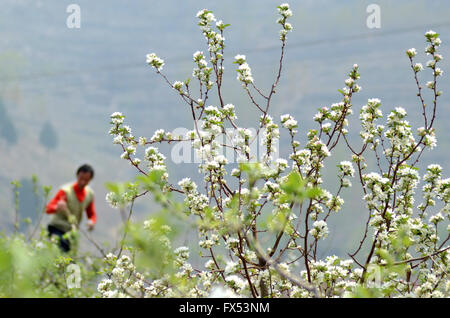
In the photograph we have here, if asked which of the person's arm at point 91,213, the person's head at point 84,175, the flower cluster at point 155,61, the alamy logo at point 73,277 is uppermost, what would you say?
the flower cluster at point 155,61

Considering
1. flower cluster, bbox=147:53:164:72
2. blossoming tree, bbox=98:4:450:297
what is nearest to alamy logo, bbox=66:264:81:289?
blossoming tree, bbox=98:4:450:297

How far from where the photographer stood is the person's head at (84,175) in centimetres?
381

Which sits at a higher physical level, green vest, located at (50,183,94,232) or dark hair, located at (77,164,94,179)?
dark hair, located at (77,164,94,179)

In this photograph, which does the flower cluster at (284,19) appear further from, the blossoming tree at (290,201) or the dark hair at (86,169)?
the dark hair at (86,169)

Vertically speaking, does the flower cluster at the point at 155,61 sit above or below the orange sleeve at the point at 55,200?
above

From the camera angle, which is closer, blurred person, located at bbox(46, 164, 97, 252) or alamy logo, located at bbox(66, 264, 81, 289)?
alamy logo, located at bbox(66, 264, 81, 289)

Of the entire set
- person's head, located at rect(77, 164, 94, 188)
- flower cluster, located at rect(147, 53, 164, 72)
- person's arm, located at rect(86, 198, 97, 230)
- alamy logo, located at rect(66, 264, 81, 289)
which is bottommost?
alamy logo, located at rect(66, 264, 81, 289)

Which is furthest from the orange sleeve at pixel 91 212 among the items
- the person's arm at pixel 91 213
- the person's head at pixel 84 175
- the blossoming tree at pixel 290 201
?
the blossoming tree at pixel 290 201

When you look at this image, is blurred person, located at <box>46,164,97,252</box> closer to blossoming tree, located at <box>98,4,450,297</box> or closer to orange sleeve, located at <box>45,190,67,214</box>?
orange sleeve, located at <box>45,190,67,214</box>

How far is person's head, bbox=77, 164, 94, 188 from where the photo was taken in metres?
3.81

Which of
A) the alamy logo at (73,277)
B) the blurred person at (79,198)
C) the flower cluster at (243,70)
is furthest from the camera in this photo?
the blurred person at (79,198)

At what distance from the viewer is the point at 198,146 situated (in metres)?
2.24

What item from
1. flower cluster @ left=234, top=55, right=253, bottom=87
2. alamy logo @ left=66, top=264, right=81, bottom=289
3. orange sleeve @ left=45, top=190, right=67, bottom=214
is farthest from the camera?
orange sleeve @ left=45, top=190, right=67, bottom=214

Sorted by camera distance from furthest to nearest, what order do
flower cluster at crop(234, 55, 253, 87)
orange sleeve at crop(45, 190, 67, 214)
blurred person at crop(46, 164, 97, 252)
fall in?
blurred person at crop(46, 164, 97, 252) → orange sleeve at crop(45, 190, 67, 214) → flower cluster at crop(234, 55, 253, 87)
